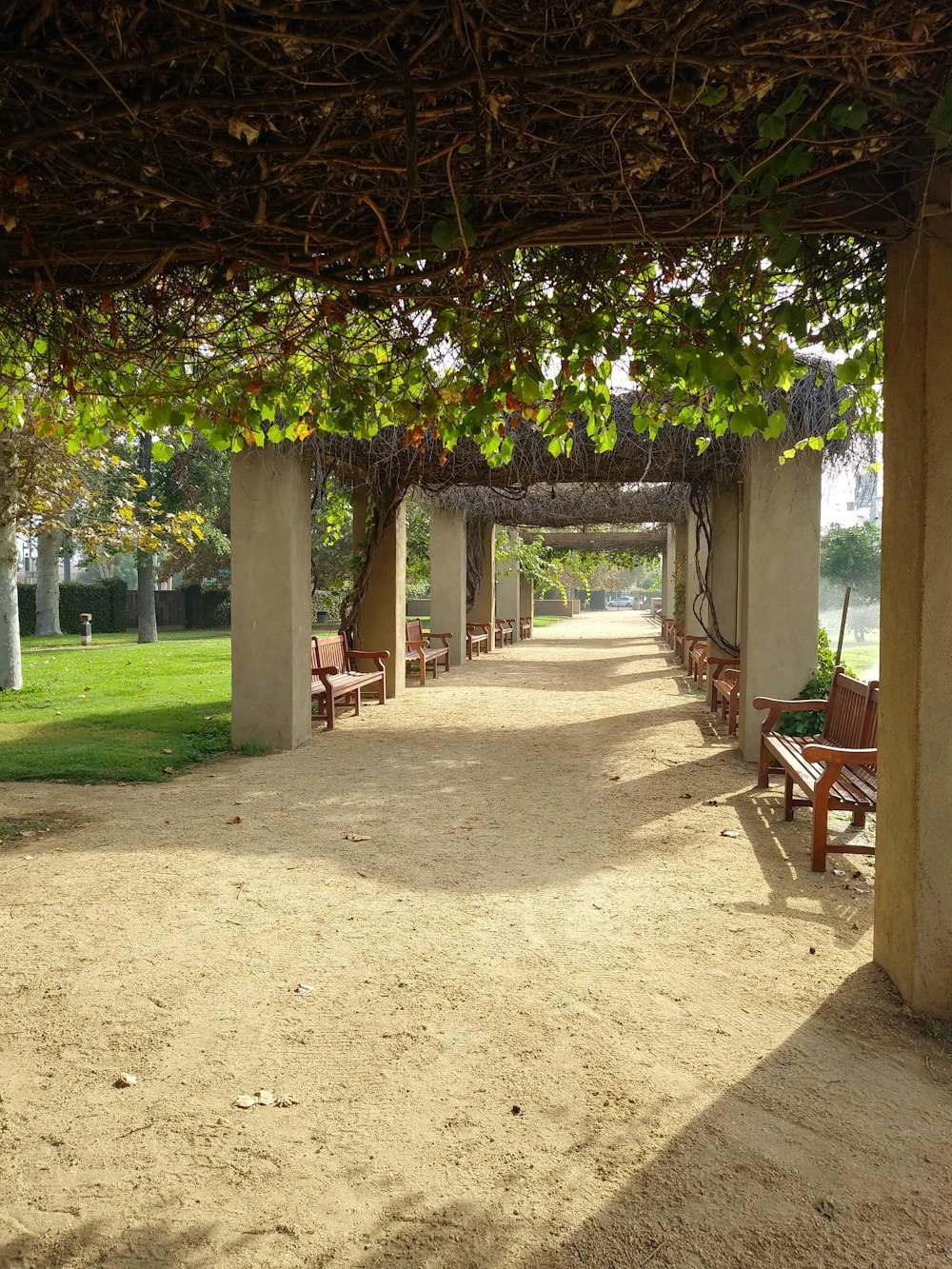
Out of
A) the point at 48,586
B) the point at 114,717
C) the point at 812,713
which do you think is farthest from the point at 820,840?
the point at 48,586

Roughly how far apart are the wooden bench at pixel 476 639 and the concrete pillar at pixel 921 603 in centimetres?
1663

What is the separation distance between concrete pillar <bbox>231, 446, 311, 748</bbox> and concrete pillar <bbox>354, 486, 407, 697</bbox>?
3482mm

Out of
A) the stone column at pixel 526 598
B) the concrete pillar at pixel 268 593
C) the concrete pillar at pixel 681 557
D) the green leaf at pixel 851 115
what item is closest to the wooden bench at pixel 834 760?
the green leaf at pixel 851 115

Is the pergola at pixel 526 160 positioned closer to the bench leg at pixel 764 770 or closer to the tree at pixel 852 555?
the bench leg at pixel 764 770

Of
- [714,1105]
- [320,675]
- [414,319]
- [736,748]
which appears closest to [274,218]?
[414,319]

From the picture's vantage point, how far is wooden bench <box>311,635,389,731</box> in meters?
10.3

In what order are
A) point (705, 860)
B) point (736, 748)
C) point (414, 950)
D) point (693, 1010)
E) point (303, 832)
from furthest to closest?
point (736, 748) < point (303, 832) < point (705, 860) < point (414, 950) < point (693, 1010)

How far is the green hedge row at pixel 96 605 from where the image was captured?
3148 cm

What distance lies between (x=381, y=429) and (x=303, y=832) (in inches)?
224

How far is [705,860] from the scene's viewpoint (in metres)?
5.30

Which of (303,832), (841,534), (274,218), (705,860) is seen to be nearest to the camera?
(274,218)

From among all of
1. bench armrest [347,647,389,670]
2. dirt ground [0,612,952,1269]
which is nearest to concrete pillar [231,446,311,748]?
dirt ground [0,612,952,1269]

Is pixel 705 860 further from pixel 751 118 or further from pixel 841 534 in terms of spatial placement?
pixel 841 534

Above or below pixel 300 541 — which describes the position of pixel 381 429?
above
